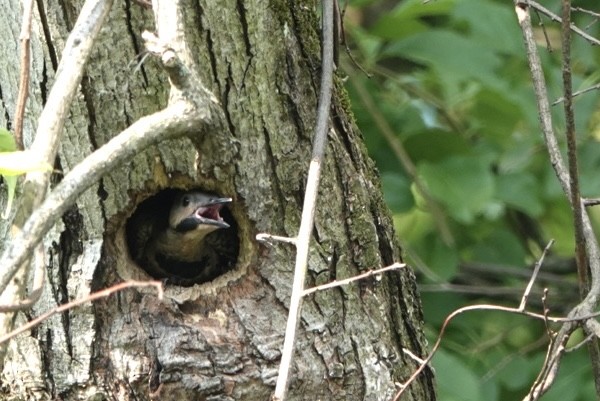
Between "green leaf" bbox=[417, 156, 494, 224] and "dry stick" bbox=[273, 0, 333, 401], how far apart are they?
67.3 inches

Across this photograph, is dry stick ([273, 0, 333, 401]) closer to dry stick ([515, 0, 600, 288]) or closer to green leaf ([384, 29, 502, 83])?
dry stick ([515, 0, 600, 288])

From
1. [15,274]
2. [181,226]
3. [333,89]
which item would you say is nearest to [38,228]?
[15,274]

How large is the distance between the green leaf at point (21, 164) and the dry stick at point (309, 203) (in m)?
0.62

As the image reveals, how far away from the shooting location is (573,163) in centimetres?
262

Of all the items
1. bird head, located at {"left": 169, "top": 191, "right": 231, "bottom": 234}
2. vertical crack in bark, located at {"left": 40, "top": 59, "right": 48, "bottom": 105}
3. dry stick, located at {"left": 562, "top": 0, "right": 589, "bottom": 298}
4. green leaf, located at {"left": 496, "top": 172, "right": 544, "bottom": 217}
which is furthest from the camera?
green leaf, located at {"left": 496, "top": 172, "right": 544, "bottom": 217}

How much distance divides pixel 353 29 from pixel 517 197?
1086 mm

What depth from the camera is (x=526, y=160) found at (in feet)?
17.0

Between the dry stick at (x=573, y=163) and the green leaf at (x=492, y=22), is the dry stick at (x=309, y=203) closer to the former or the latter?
the dry stick at (x=573, y=163)

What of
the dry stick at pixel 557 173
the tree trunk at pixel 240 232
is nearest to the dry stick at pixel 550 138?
the dry stick at pixel 557 173

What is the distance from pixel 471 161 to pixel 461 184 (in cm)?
11

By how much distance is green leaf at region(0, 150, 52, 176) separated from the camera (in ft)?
6.03

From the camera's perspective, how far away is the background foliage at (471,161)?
4.52 metres

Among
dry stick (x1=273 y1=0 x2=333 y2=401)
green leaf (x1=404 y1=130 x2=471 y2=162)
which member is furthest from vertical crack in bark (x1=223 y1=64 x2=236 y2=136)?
green leaf (x1=404 y1=130 x2=471 y2=162)

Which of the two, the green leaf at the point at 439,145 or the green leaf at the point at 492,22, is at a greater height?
the green leaf at the point at 492,22
